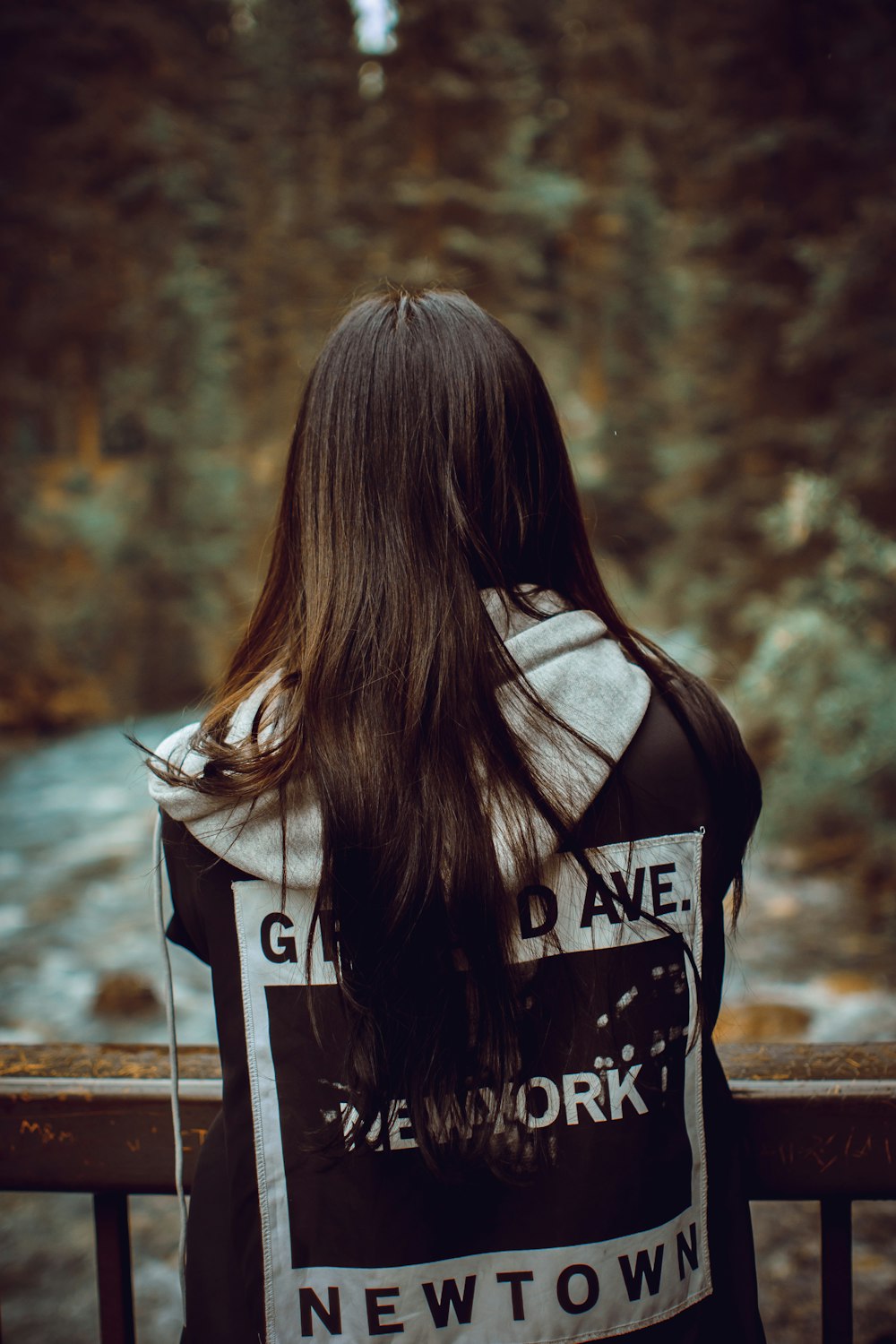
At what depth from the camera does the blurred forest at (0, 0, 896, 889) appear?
9.02 m

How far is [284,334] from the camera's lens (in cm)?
1514

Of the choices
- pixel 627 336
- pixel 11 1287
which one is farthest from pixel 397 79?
pixel 11 1287

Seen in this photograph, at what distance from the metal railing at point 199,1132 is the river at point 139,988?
0.18 metres

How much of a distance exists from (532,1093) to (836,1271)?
1.76ft

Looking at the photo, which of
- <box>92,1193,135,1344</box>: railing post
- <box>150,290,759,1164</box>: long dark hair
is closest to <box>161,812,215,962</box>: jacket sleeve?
→ <box>150,290,759,1164</box>: long dark hair

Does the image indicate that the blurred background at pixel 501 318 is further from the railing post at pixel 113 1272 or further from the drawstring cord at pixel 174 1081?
the drawstring cord at pixel 174 1081

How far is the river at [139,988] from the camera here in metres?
3.67

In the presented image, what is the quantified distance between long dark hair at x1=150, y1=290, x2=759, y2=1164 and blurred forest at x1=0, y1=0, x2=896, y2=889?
25.2 ft

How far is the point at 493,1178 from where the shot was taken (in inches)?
41.5

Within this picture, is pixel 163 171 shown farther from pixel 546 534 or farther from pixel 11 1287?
pixel 546 534

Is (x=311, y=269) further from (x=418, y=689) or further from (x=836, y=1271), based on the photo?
(x=836, y=1271)

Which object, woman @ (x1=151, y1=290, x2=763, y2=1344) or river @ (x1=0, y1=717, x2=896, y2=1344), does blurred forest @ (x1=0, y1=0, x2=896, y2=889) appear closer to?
river @ (x1=0, y1=717, x2=896, y2=1344)

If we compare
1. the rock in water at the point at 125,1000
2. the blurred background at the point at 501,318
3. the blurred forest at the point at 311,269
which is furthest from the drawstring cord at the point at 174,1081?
the blurred forest at the point at 311,269

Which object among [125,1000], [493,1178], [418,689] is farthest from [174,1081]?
[125,1000]
